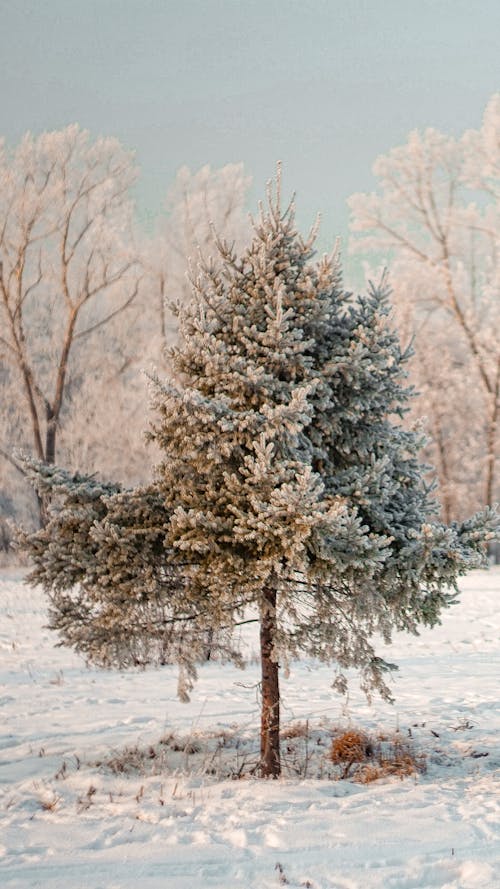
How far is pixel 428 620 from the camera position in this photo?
22.1 feet

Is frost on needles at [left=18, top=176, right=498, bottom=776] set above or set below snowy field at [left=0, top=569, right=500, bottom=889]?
above

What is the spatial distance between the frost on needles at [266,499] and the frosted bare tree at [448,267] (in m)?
18.3

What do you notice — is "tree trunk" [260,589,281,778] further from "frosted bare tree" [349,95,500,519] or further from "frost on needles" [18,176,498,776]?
"frosted bare tree" [349,95,500,519]

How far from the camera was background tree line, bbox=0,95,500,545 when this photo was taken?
22.6 metres

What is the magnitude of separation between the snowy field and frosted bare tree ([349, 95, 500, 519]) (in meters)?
14.6

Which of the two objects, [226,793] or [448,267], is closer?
[226,793]

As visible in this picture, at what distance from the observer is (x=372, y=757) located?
291 inches

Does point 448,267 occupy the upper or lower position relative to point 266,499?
upper

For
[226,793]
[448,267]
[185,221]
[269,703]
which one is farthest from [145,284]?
[226,793]

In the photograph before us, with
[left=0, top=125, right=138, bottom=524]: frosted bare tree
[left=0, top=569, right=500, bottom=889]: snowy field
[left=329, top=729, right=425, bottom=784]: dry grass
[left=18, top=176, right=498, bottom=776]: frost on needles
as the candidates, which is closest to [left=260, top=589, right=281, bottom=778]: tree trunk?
[left=18, top=176, right=498, bottom=776]: frost on needles

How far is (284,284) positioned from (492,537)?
2926 millimetres

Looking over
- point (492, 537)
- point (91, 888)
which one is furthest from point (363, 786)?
point (91, 888)

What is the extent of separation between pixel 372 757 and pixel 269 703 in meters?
1.31

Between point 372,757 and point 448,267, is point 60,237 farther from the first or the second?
point 372,757
